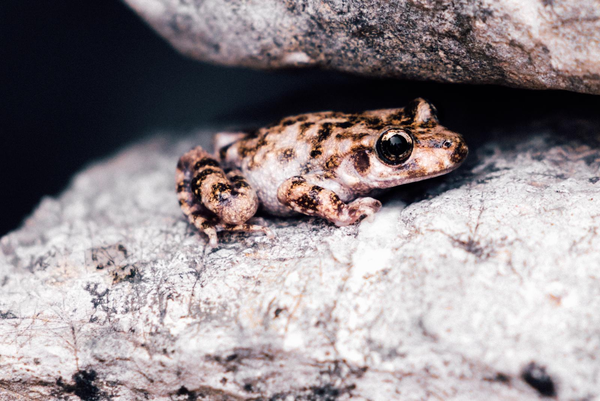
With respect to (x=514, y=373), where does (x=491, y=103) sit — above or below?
above

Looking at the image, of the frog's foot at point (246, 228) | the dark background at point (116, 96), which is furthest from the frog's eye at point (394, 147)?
the dark background at point (116, 96)

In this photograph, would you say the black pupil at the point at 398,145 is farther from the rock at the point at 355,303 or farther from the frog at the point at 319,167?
the rock at the point at 355,303

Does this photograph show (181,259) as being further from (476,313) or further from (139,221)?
(476,313)

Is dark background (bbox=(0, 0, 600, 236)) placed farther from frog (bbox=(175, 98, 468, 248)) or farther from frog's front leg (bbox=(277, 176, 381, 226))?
frog's front leg (bbox=(277, 176, 381, 226))

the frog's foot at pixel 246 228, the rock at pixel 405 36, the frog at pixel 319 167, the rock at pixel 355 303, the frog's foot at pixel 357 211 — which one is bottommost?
the rock at pixel 355 303

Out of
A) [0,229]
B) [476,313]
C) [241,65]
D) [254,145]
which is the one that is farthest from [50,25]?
[476,313]

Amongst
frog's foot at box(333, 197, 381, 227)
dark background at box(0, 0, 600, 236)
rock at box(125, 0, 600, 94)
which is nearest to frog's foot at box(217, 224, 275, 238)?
frog's foot at box(333, 197, 381, 227)

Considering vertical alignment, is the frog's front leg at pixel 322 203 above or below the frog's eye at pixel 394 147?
below
